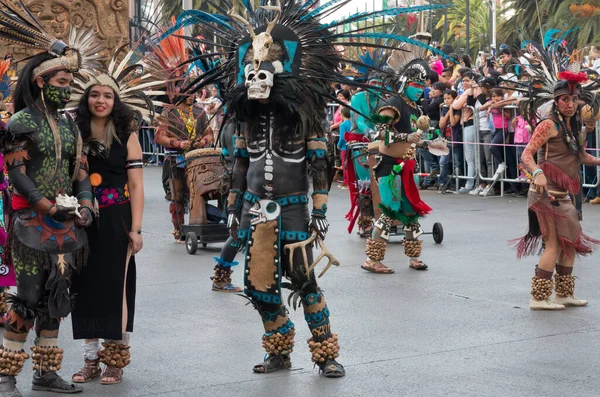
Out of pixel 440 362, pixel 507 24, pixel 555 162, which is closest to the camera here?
pixel 440 362

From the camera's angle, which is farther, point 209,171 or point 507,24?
point 507,24

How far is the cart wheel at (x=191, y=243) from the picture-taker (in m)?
12.2

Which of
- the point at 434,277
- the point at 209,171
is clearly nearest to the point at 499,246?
the point at 434,277

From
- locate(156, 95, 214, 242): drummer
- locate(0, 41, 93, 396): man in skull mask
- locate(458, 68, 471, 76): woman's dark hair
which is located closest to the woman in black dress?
locate(0, 41, 93, 396): man in skull mask

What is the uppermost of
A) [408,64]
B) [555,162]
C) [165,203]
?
[408,64]

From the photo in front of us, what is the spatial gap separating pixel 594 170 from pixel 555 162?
790 cm

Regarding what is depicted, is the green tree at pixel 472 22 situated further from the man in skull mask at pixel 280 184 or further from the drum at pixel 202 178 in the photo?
the man in skull mask at pixel 280 184

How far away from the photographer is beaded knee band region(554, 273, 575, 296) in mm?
8797

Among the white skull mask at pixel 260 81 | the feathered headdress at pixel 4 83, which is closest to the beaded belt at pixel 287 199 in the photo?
the white skull mask at pixel 260 81

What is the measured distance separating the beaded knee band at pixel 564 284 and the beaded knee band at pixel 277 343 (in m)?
2.95

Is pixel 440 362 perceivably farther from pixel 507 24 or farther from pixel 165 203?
pixel 507 24

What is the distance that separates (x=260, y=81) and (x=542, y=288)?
333 cm

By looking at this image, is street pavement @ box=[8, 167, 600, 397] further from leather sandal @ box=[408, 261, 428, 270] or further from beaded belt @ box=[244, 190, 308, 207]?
beaded belt @ box=[244, 190, 308, 207]

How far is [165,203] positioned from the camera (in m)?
18.1
